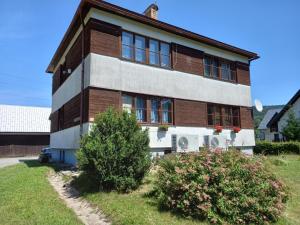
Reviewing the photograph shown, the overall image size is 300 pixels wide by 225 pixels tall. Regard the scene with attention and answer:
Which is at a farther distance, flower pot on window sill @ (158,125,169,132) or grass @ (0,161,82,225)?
flower pot on window sill @ (158,125,169,132)

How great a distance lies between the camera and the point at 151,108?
1455 cm

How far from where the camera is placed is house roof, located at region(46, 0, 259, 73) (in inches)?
516

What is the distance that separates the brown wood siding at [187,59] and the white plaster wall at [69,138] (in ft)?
20.9

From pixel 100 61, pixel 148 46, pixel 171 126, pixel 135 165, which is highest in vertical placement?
pixel 148 46

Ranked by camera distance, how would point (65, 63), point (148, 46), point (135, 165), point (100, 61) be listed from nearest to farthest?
1. point (135, 165)
2. point (100, 61)
3. point (148, 46)
4. point (65, 63)

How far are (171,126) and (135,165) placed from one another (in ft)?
21.7

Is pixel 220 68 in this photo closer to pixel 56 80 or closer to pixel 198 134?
pixel 198 134

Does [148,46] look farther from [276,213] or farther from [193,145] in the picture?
[276,213]

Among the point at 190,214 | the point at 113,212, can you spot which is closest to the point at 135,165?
the point at 113,212

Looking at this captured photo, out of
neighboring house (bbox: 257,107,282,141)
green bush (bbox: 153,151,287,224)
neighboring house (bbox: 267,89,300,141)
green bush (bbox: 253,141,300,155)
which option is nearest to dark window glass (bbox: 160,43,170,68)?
green bush (bbox: 153,151,287,224)

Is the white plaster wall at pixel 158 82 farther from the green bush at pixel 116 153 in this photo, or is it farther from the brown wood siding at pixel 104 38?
the green bush at pixel 116 153

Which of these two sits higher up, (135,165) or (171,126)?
(171,126)

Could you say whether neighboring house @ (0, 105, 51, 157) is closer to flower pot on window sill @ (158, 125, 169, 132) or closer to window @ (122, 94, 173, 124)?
window @ (122, 94, 173, 124)

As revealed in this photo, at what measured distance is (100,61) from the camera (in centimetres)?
1291
